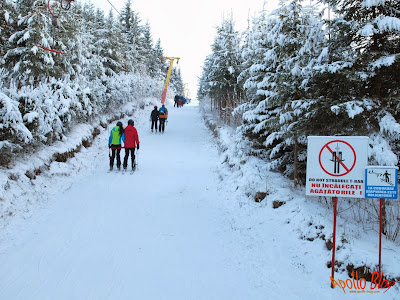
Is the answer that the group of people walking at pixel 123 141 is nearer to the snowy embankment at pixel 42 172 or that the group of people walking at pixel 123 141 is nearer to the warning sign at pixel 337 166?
the snowy embankment at pixel 42 172

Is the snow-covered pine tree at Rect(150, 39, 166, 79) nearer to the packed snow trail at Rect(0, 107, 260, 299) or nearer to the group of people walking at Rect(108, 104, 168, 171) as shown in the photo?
the group of people walking at Rect(108, 104, 168, 171)

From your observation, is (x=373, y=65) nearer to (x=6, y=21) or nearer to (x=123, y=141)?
(x=123, y=141)

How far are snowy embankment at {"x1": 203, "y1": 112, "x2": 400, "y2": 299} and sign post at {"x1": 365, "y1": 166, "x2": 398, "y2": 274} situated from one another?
0.48 meters

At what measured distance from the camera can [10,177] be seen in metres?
6.82

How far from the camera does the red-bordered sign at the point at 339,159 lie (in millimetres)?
3945

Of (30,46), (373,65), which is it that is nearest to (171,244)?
(373,65)

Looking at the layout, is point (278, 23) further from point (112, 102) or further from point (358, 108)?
point (112, 102)

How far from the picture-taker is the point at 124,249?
4859 mm

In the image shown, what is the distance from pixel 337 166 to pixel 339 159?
4.1 inches

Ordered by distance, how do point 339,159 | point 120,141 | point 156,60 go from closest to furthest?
point 339,159 → point 120,141 → point 156,60

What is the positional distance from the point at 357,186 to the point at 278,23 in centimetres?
556

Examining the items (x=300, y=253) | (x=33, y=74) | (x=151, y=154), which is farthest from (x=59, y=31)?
(x=300, y=253)

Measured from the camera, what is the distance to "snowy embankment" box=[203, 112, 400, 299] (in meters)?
4.14

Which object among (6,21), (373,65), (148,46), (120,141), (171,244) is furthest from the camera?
(148,46)
